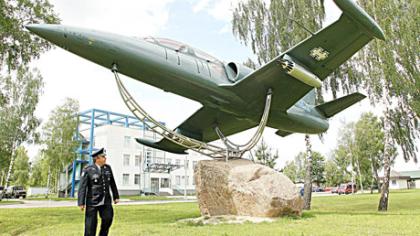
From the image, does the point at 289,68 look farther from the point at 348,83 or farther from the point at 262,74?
the point at 348,83

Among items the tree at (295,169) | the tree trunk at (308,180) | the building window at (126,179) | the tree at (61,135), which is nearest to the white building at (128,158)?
the building window at (126,179)

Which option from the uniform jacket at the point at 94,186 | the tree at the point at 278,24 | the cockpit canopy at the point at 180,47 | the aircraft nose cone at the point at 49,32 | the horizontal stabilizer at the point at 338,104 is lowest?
the uniform jacket at the point at 94,186

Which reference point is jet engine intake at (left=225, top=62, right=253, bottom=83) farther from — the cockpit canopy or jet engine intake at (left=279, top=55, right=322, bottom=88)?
jet engine intake at (left=279, top=55, right=322, bottom=88)

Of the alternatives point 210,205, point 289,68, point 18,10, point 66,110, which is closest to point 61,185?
point 66,110

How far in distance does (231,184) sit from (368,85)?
10.9 meters

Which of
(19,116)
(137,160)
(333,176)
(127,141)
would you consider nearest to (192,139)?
(19,116)

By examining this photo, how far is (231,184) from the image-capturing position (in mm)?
8961

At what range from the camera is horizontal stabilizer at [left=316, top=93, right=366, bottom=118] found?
1068cm

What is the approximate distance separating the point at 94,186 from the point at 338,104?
879 centimetres

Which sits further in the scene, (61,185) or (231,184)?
(61,185)

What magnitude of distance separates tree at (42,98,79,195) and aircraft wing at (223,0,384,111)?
2677 cm

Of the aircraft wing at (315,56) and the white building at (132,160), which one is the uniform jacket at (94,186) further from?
the white building at (132,160)

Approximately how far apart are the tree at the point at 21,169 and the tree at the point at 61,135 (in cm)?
1738

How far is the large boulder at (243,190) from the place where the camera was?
8719 mm
